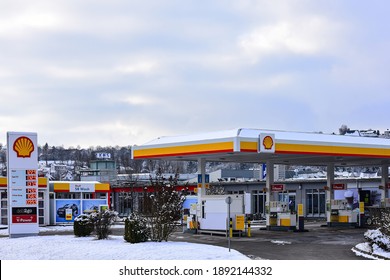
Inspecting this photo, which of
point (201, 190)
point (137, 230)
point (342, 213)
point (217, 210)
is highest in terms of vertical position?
point (201, 190)

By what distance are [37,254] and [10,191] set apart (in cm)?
839

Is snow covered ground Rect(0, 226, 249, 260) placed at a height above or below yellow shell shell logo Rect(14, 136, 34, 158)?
below

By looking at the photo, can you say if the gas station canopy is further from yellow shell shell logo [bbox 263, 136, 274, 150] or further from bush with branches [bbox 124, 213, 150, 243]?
bush with branches [bbox 124, 213, 150, 243]

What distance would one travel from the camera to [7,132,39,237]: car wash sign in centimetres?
3197

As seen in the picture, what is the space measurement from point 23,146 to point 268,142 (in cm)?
1238

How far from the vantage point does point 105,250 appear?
24.0 m

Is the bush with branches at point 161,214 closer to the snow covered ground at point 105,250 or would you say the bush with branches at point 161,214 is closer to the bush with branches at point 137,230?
the bush with branches at point 137,230

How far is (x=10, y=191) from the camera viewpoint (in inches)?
1264

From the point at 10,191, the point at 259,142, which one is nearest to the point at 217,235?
the point at 259,142

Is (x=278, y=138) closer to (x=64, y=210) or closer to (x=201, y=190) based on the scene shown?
(x=201, y=190)

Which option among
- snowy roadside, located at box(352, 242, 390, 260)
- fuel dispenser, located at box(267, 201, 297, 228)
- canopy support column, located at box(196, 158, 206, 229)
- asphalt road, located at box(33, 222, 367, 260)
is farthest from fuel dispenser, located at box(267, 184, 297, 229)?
snowy roadside, located at box(352, 242, 390, 260)

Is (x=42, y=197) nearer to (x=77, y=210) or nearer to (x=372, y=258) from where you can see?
(x=77, y=210)

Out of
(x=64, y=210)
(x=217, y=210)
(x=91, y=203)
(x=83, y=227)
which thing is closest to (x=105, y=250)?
(x=83, y=227)

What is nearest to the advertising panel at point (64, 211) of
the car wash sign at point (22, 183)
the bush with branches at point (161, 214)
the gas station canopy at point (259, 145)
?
the gas station canopy at point (259, 145)
